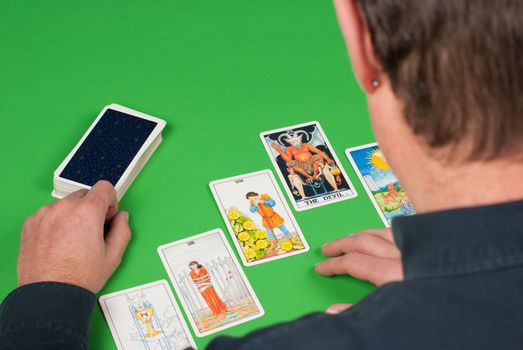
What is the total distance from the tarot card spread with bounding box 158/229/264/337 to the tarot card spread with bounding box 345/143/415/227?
→ 317mm

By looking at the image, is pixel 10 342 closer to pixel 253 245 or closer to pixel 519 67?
pixel 253 245

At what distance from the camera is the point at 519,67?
0.66 metres

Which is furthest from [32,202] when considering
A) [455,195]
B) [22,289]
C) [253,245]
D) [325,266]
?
[455,195]

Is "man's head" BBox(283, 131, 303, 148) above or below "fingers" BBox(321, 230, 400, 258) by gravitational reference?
above

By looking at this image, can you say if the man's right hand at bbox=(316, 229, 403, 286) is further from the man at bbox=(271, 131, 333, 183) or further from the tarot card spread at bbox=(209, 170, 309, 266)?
the man at bbox=(271, 131, 333, 183)

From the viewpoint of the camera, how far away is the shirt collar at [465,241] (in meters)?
0.68

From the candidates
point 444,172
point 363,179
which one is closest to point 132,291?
point 363,179

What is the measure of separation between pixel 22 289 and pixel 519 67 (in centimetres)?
79

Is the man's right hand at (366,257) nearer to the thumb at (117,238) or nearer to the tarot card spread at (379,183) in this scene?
the tarot card spread at (379,183)

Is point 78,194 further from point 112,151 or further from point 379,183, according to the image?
point 379,183

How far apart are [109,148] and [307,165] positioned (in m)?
0.39

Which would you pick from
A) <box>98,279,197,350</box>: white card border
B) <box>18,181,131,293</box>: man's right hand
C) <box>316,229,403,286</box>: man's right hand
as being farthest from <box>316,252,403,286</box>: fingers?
<box>18,181,131,293</box>: man's right hand

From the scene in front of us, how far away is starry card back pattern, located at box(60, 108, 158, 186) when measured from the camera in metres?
1.28

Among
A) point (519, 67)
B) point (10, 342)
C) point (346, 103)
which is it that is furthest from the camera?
→ point (346, 103)
